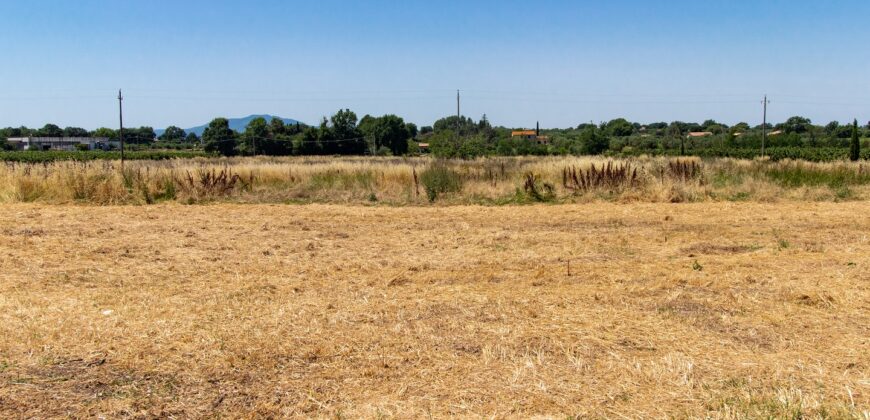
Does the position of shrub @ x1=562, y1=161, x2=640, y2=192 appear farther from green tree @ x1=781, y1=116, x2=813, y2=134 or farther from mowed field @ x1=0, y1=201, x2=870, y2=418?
green tree @ x1=781, y1=116, x2=813, y2=134

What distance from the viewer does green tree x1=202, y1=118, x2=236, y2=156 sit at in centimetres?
7269

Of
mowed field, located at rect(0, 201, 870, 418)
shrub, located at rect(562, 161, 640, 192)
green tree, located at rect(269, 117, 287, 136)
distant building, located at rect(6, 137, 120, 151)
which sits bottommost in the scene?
mowed field, located at rect(0, 201, 870, 418)

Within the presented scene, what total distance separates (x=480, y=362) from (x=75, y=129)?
126569 mm

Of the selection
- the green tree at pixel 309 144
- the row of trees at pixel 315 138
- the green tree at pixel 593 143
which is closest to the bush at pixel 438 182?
the green tree at pixel 593 143

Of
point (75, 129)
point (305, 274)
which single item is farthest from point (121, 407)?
point (75, 129)

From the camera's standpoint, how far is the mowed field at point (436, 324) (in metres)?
3.14

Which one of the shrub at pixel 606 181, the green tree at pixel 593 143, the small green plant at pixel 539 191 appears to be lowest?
the small green plant at pixel 539 191

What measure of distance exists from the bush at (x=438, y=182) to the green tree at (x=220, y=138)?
2447 inches

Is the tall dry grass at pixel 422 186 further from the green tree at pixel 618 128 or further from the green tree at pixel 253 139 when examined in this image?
the green tree at pixel 618 128

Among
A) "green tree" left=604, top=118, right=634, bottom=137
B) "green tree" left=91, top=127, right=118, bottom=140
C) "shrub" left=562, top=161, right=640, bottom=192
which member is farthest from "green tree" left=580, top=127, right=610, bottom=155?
"green tree" left=91, top=127, right=118, bottom=140

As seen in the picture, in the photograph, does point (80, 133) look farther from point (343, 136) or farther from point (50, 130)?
point (343, 136)

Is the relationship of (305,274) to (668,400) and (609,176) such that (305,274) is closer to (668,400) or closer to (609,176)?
(668,400)

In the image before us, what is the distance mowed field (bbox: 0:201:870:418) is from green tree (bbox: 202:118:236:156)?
222ft

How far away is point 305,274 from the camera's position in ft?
20.1
